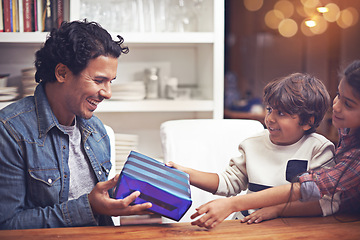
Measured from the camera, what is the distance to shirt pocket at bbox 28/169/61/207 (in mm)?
804

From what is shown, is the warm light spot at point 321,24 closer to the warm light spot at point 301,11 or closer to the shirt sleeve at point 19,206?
the warm light spot at point 301,11

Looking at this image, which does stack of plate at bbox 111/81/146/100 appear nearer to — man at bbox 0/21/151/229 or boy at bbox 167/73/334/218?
man at bbox 0/21/151/229

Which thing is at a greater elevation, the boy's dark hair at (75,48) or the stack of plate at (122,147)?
the boy's dark hair at (75,48)

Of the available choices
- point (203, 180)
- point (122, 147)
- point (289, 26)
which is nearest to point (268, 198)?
point (203, 180)

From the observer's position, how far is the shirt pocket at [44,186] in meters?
0.80

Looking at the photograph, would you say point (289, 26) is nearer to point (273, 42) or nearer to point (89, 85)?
point (273, 42)

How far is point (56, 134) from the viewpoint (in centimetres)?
85

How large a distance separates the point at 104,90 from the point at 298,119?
0.39 metres

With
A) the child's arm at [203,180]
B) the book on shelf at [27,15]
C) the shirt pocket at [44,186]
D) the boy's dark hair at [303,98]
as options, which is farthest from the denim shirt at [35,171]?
the book on shelf at [27,15]

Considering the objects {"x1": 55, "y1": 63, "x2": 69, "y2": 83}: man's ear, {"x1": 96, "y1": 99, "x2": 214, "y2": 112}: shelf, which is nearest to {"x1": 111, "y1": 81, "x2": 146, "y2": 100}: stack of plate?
{"x1": 96, "y1": 99, "x2": 214, "y2": 112}: shelf

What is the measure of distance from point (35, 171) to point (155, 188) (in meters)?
0.29

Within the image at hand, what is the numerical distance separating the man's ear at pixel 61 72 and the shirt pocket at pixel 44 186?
194 mm

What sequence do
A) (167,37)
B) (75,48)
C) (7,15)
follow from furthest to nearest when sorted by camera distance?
(167,37)
(7,15)
(75,48)

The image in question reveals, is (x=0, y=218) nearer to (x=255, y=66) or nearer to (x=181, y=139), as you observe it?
(x=181, y=139)
